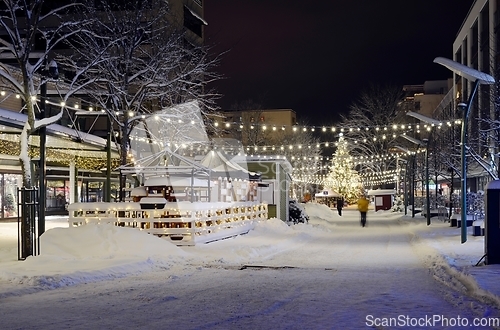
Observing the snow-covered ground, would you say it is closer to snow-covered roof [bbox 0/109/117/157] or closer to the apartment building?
snow-covered roof [bbox 0/109/117/157]

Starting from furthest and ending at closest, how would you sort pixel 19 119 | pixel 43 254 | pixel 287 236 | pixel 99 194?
pixel 99 194
pixel 287 236
pixel 19 119
pixel 43 254

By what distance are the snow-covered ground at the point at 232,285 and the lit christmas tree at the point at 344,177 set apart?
53989 mm

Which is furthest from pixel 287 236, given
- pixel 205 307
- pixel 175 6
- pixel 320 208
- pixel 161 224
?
pixel 175 6

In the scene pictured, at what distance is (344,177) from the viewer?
249 feet

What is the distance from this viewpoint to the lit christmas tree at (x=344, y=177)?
74188 millimetres

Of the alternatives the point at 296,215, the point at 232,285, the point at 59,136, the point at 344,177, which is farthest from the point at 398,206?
the point at 232,285

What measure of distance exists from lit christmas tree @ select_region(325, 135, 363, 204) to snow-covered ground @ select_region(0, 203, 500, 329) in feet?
177

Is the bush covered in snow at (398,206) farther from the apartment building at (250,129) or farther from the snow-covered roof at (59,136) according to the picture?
the snow-covered roof at (59,136)

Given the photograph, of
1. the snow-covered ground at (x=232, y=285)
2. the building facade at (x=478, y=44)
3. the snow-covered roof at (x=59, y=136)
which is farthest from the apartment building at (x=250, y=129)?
the snow-covered ground at (x=232, y=285)

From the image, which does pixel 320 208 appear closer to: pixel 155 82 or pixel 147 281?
pixel 155 82

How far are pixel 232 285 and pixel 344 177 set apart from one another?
65077mm

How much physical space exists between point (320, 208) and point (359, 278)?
38.1 m

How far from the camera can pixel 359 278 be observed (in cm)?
1269

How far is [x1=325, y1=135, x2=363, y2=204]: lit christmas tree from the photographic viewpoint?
2921 inches
